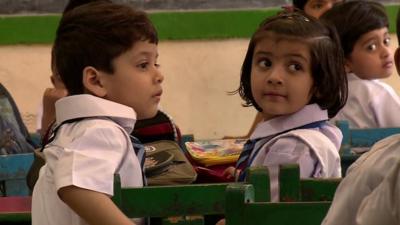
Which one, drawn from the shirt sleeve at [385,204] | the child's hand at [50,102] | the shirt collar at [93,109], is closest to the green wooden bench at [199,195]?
the shirt collar at [93,109]

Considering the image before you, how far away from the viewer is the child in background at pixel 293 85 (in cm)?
272

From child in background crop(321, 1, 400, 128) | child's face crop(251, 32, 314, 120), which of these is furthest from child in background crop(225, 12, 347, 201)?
child in background crop(321, 1, 400, 128)

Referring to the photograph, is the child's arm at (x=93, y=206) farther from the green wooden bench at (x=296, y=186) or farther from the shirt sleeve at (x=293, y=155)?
the shirt sleeve at (x=293, y=155)

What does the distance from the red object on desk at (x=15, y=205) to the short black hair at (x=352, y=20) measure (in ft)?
5.19

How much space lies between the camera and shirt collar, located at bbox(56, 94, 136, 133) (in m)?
2.51

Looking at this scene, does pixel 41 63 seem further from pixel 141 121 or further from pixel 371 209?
pixel 371 209

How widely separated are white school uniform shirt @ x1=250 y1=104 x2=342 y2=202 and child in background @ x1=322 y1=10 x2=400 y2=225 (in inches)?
35.0

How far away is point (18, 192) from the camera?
3449 millimetres

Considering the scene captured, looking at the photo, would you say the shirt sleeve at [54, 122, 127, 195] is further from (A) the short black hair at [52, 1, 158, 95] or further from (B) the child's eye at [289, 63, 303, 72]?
(B) the child's eye at [289, 63, 303, 72]

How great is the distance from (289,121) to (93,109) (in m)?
0.50

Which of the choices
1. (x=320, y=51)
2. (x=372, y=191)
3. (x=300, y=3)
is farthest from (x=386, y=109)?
(x=372, y=191)

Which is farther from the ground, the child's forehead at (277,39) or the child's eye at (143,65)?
the child's forehead at (277,39)

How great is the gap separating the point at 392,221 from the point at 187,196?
2.80 ft

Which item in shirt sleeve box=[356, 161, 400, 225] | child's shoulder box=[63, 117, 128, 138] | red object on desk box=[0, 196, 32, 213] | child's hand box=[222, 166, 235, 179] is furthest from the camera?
child's hand box=[222, 166, 235, 179]
